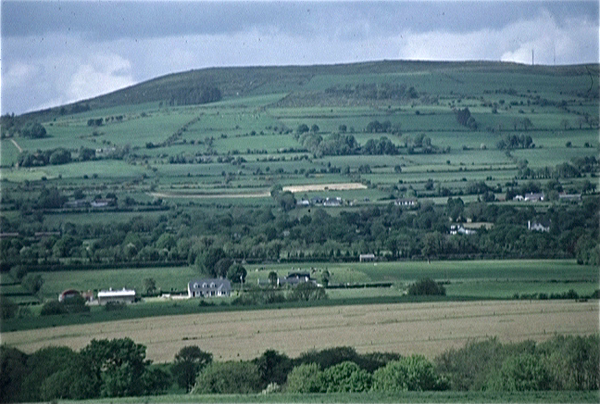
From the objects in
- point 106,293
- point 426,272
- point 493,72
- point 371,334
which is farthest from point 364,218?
point 493,72

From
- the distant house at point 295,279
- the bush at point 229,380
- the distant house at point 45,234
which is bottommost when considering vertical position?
the bush at point 229,380

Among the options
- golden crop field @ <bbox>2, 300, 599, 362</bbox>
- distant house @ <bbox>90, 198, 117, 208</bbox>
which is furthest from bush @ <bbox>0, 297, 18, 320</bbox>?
distant house @ <bbox>90, 198, 117, 208</bbox>

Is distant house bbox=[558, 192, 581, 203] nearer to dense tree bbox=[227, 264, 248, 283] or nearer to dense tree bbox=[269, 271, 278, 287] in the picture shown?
dense tree bbox=[269, 271, 278, 287]

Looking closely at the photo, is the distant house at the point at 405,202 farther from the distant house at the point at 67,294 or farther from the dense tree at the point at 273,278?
the distant house at the point at 67,294

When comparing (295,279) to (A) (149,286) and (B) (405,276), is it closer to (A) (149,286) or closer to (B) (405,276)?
(B) (405,276)

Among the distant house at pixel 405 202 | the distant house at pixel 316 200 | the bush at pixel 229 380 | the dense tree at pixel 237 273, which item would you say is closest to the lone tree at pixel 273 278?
the dense tree at pixel 237 273

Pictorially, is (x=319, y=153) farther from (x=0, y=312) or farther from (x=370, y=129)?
(x=0, y=312)
